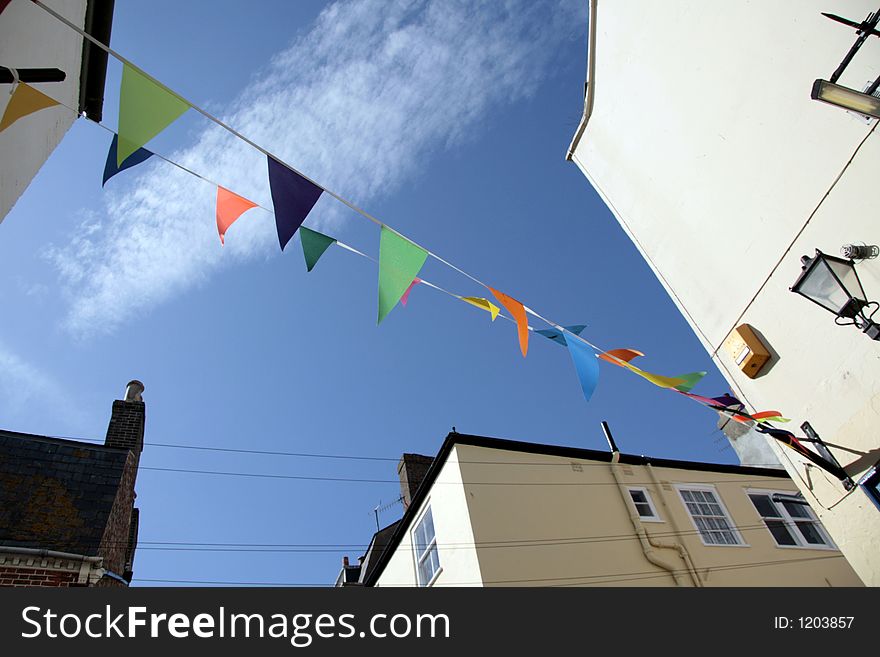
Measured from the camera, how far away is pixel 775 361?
17.5 ft

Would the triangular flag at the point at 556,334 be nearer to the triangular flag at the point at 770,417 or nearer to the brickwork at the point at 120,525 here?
the triangular flag at the point at 770,417

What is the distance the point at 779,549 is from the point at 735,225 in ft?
26.0

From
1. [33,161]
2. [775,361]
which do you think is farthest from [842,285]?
[33,161]

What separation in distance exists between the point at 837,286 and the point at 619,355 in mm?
1936

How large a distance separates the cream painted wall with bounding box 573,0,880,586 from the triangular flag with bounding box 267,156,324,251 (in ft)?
14.2

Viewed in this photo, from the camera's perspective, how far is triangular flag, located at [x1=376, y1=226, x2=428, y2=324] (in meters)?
4.29

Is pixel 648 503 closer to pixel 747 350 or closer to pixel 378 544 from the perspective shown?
pixel 747 350

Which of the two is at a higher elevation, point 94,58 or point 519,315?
point 94,58

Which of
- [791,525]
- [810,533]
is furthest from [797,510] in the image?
[791,525]

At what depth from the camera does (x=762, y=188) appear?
5379mm

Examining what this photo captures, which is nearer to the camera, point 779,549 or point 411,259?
point 411,259

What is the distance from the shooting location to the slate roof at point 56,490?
25.4 ft
